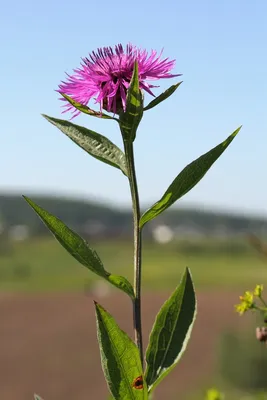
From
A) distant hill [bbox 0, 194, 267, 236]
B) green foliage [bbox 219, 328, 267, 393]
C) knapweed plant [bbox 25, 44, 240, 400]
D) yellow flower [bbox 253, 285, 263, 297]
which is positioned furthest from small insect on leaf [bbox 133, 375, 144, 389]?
distant hill [bbox 0, 194, 267, 236]

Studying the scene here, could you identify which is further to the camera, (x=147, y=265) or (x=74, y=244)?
(x=147, y=265)

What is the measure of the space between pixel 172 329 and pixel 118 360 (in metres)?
0.10

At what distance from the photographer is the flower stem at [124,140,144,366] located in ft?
2.85

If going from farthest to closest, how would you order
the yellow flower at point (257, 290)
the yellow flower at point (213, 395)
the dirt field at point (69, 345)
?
the dirt field at point (69, 345) < the yellow flower at point (213, 395) < the yellow flower at point (257, 290)

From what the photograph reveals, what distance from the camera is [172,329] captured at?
3.02 ft

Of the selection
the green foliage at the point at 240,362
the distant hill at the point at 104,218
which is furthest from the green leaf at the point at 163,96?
the distant hill at the point at 104,218

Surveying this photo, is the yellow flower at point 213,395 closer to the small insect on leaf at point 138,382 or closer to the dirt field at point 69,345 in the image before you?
the small insect on leaf at point 138,382

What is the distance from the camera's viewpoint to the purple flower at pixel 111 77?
0.94 meters

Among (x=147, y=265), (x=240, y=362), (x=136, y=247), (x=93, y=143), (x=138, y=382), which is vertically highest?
(x=93, y=143)

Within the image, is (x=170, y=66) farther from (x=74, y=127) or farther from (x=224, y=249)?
(x=224, y=249)

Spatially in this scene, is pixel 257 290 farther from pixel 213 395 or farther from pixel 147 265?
pixel 147 265

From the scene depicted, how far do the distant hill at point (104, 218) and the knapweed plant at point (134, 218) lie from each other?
76.2 metres

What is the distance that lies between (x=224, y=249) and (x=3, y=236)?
21.9m

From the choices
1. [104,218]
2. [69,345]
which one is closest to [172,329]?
[69,345]
